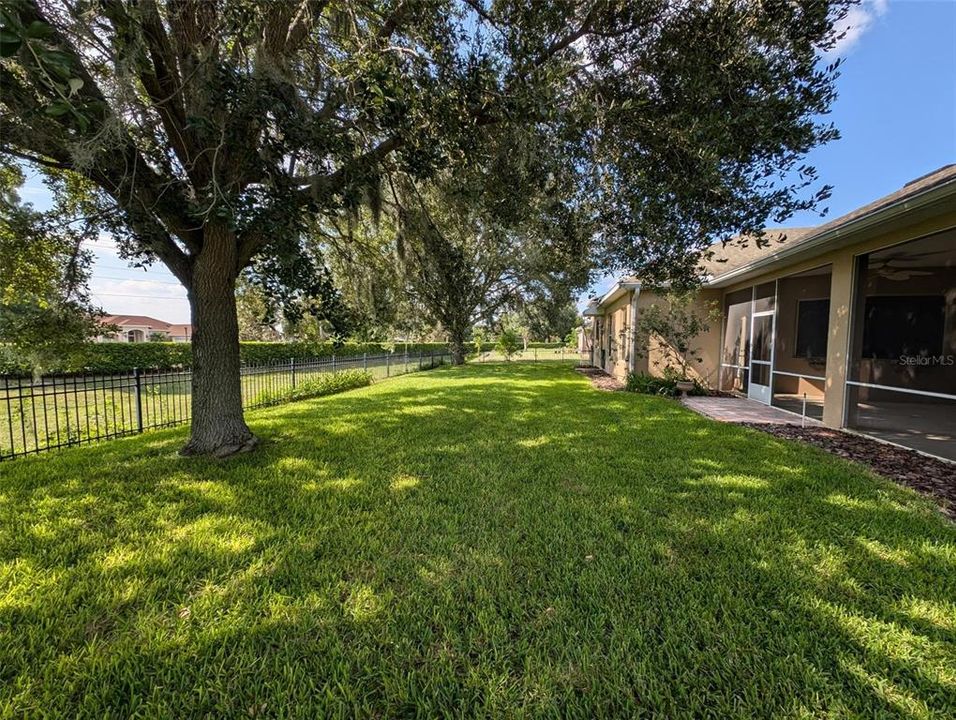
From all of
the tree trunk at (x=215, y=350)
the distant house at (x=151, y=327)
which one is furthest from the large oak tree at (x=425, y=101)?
the distant house at (x=151, y=327)

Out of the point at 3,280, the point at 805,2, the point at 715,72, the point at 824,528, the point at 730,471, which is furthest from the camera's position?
the point at 3,280

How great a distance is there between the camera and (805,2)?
3363mm

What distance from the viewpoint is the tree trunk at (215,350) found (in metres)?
4.78

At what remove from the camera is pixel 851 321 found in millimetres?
6105

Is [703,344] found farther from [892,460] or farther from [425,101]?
[425,101]

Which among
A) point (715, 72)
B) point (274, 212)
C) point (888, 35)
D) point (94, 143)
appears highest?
point (888, 35)

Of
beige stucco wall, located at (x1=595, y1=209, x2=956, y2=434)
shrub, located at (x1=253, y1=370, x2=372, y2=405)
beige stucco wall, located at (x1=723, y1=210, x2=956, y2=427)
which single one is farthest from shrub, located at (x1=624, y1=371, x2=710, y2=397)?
shrub, located at (x1=253, y1=370, x2=372, y2=405)

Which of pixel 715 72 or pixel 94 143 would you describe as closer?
pixel 94 143

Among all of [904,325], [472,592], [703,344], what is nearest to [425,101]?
[472,592]

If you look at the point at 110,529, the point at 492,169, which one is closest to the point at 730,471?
the point at 492,169

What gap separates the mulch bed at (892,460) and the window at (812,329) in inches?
153

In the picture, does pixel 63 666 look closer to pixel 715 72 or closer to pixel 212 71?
pixel 212 71

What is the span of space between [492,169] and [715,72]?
2.28 m

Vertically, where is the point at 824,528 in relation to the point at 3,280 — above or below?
below
